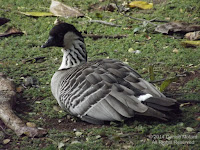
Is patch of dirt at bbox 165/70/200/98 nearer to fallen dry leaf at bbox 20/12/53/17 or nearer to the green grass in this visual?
the green grass

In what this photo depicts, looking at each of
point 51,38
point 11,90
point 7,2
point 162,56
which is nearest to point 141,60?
point 162,56

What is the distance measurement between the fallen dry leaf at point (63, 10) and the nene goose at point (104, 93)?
3.24m

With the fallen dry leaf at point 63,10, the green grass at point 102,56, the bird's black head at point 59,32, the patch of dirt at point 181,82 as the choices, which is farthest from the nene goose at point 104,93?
the fallen dry leaf at point 63,10

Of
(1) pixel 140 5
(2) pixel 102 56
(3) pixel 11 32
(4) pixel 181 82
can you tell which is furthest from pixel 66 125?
(1) pixel 140 5

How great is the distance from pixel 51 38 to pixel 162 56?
2264 millimetres

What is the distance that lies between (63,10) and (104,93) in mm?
4510

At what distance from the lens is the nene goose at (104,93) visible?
4.75 metres

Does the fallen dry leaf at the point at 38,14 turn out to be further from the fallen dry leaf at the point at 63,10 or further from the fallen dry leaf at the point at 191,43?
the fallen dry leaf at the point at 191,43

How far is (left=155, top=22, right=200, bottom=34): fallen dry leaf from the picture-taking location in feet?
25.5

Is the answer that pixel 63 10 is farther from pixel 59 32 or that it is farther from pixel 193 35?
pixel 59 32

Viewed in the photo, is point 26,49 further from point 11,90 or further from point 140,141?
point 140,141

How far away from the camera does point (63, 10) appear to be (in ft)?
29.6

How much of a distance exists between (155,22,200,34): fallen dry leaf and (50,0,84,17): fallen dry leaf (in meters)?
2.03

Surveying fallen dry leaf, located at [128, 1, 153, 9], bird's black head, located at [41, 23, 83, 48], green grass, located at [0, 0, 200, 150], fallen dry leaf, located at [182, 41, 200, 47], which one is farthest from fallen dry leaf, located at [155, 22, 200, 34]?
→ bird's black head, located at [41, 23, 83, 48]
